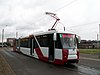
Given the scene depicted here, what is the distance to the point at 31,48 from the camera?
28.0 meters

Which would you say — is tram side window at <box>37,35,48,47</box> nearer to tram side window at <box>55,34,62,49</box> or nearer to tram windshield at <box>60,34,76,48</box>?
tram side window at <box>55,34,62,49</box>

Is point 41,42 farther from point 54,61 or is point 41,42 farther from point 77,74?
point 77,74

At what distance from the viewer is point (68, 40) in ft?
63.9

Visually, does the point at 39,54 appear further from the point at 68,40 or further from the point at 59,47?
the point at 68,40

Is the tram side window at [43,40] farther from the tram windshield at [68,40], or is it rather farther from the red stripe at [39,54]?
the tram windshield at [68,40]

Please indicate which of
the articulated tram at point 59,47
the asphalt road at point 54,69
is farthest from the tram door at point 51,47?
the asphalt road at point 54,69

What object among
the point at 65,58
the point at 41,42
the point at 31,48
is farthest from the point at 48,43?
the point at 31,48

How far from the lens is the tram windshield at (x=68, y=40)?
19.2 metres

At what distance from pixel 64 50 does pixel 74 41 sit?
1.65m

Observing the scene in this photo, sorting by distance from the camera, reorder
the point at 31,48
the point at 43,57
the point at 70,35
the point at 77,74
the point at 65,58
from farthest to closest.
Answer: the point at 31,48
the point at 43,57
the point at 70,35
the point at 65,58
the point at 77,74

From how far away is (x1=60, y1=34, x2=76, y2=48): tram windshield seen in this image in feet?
63.0

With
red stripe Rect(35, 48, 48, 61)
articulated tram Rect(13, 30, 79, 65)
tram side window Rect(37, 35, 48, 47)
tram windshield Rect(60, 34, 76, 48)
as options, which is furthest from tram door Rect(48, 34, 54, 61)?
tram windshield Rect(60, 34, 76, 48)

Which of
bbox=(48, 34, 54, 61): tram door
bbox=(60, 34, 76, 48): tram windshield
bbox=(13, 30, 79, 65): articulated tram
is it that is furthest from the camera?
bbox=(48, 34, 54, 61): tram door

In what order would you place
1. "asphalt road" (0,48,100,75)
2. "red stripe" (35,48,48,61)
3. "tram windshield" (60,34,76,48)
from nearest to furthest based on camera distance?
"asphalt road" (0,48,100,75)
"tram windshield" (60,34,76,48)
"red stripe" (35,48,48,61)
